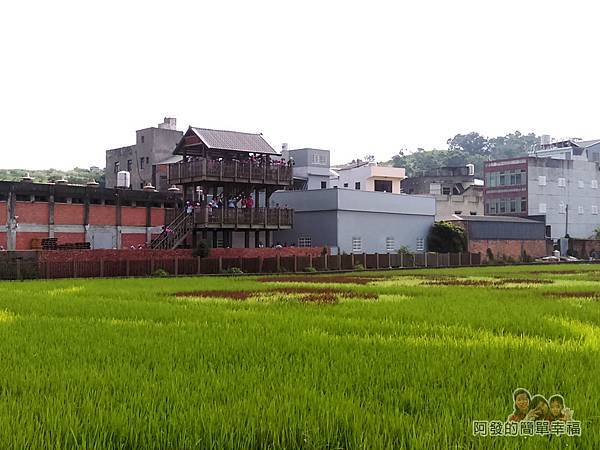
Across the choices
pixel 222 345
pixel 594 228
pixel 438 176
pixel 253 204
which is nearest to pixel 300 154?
pixel 253 204

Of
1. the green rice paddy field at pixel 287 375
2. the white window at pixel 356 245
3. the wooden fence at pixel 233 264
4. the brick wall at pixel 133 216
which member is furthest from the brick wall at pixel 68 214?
the green rice paddy field at pixel 287 375

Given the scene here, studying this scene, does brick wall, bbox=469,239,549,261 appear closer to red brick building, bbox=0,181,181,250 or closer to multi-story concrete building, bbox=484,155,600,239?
multi-story concrete building, bbox=484,155,600,239

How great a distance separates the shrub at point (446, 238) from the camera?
5934cm

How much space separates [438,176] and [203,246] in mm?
56704

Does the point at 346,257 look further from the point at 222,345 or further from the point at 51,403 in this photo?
the point at 51,403

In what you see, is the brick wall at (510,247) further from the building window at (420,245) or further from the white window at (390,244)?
the white window at (390,244)

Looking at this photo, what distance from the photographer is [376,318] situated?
14961 millimetres

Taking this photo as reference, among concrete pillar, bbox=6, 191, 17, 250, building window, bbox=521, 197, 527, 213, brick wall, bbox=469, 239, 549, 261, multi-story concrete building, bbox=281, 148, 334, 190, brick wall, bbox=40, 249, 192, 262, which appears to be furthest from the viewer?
building window, bbox=521, 197, 527, 213

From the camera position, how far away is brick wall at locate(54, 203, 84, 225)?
Answer: 4208 centimetres

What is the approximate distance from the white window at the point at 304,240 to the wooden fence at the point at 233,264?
656 cm

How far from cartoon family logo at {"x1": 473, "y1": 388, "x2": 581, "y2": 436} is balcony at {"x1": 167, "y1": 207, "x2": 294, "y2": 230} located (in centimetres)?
3905

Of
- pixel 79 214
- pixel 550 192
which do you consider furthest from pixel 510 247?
pixel 79 214

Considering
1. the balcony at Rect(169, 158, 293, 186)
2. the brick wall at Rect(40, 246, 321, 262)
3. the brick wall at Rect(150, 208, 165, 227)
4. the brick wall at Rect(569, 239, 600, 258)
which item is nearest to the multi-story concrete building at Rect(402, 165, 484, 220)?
the brick wall at Rect(569, 239, 600, 258)

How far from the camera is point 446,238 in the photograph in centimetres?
5984
